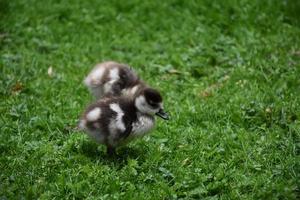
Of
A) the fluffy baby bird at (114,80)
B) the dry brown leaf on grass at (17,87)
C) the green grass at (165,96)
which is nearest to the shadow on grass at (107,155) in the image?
the green grass at (165,96)

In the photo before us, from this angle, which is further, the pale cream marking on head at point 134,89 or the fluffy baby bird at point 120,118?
the pale cream marking on head at point 134,89

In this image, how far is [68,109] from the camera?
7.00 m

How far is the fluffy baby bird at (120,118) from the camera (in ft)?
18.9

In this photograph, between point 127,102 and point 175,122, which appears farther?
point 175,122

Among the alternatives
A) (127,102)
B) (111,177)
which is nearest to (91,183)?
(111,177)

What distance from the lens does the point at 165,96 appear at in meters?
7.48

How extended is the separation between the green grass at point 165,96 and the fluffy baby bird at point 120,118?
0.76 feet

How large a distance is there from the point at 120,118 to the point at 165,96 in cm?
180

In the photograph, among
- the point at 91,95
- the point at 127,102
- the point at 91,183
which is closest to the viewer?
the point at 91,183

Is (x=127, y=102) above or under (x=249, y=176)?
above

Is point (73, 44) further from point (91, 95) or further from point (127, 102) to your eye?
point (127, 102)

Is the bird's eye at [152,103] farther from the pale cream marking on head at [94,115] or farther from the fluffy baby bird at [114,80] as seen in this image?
the fluffy baby bird at [114,80]

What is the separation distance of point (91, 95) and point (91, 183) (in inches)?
81.3

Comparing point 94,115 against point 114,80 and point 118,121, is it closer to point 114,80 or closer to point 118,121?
point 118,121
